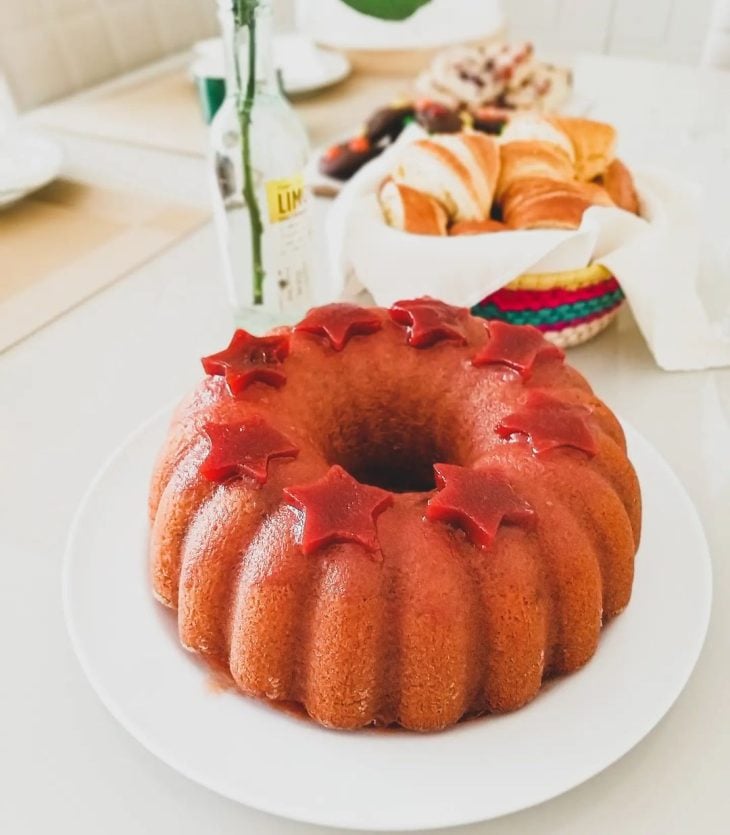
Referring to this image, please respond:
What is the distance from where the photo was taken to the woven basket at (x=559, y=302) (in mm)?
1021

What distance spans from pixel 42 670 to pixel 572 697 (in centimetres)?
46

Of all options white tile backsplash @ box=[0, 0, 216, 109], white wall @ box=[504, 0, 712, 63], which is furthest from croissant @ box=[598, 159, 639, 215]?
white wall @ box=[504, 0, 712, 63]

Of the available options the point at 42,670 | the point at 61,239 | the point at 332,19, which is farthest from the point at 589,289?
the point at 332,19

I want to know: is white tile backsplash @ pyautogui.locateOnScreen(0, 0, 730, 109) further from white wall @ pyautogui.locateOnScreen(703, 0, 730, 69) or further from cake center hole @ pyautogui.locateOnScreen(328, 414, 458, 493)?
cake center hole @ pyautogui.locateOnScreen(328, 414, 458, 493)

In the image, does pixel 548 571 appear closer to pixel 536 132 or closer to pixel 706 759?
pixel 706 759

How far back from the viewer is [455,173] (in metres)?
1.09

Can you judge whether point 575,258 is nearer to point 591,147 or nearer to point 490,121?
point 591,147

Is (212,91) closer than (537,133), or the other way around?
(537,133)

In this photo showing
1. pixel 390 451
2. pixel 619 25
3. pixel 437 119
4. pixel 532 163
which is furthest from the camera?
pixel 619 25

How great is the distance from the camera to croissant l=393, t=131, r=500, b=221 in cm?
110

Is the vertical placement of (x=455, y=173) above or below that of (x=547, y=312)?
above

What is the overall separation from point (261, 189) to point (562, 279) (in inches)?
15.9

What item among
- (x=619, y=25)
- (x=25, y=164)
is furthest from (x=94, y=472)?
(x=619, y=25)

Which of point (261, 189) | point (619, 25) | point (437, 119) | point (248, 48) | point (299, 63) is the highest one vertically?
point (248, 48)
